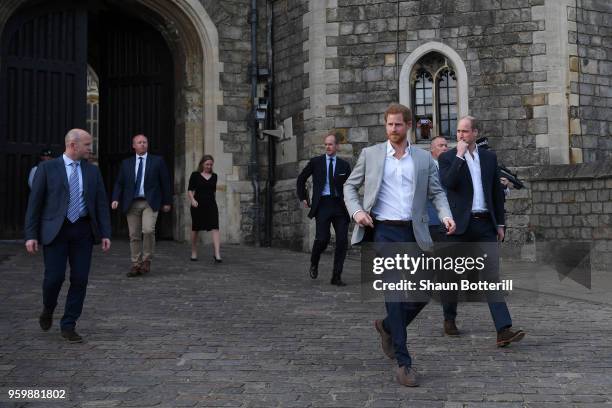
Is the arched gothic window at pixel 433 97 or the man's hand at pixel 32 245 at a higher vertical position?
the arched gothic window at pixel 433 97

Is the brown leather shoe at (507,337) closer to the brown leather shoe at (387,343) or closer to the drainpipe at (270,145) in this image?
the brown leather shoe at (387,343)

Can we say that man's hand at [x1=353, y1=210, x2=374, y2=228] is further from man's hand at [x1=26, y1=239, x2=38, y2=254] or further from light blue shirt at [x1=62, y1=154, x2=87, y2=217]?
man's hand at [x1=26, y1=239, x2=38, y2=254]

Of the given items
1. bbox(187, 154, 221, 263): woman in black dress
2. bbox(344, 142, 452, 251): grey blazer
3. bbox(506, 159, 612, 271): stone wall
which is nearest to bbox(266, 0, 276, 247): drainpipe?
bbox(187, 154, 221, 263): woman in black dress

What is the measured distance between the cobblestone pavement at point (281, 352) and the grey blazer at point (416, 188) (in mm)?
829

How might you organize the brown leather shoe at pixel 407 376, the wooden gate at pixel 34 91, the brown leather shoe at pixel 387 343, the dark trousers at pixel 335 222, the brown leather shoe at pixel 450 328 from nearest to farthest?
the brown leather shoe at pixel 407 376 → the brown leather shoe at pixel 387 343 → the brown leather shoe at pixel 450 328 → the dark trousers at pixel 335 222 → the wooden gate at pixel 34 91

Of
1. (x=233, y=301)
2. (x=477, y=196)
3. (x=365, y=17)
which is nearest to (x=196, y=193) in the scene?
(x=233, y=301)

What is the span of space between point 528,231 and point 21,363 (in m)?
8.34

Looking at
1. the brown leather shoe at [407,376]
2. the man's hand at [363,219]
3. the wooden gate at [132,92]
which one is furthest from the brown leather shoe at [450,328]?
the wooden gate at [132,92]

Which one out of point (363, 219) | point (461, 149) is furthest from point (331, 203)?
point (363, 219)

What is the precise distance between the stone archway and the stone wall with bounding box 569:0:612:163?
5931mm

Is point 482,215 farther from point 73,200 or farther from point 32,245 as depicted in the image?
point 32,245

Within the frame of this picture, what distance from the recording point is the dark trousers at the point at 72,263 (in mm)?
5370

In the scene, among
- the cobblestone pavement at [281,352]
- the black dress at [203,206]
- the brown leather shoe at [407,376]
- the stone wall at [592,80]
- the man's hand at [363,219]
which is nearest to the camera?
the cobblestone pavement at [281,352]

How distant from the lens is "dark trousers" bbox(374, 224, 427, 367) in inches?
167
